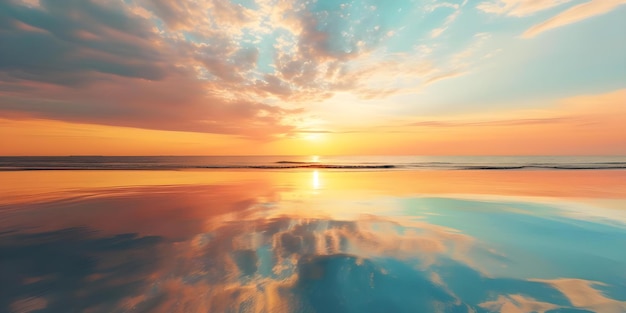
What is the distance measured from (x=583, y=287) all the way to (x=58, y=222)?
47.6 ft

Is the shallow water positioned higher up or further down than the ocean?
further down

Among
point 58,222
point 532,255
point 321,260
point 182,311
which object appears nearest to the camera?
point 182,311

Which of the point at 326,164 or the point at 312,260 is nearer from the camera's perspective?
the point at 312,260

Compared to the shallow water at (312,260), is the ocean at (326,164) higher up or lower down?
higher up

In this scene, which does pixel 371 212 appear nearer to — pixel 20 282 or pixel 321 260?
pixel 321 260

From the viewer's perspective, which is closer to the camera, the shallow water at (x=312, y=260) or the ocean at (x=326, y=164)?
the shallow water at (x=312, y=260)

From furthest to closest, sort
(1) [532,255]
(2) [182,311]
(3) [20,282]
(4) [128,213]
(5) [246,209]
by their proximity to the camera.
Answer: (5) [246,209]
(4) [128,213]
(1) [532,255]
(3) [20,282]
(2) [182,311]

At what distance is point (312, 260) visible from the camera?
5.75 metres

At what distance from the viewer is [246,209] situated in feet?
37.4

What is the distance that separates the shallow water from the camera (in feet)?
13.8

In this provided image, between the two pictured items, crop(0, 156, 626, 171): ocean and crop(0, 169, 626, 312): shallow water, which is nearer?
crop(0, 169, 626, 312): shallow water

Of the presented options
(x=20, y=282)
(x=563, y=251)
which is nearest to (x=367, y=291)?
(x=563, y=251)

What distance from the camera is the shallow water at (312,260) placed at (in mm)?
4219

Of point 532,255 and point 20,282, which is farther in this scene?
point 532,255
